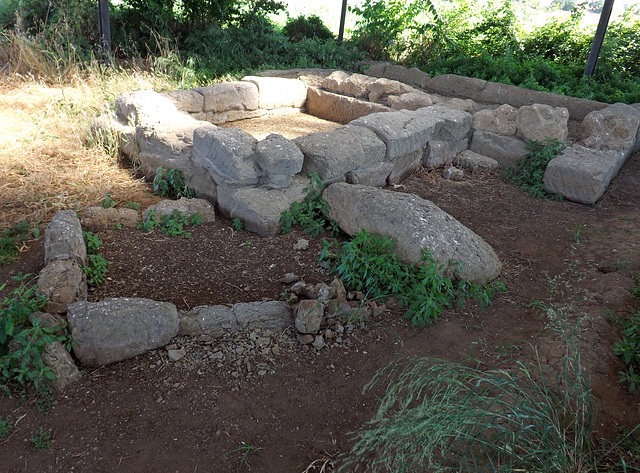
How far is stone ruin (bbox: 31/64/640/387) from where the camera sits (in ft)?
8.99

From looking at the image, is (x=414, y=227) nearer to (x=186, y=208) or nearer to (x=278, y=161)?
(x=278, y=161)

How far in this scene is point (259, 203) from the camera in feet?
12.8

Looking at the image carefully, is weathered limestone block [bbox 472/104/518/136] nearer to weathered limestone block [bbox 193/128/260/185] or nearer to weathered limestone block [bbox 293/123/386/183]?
weathered limestone block [bbox 293/123/386/183]

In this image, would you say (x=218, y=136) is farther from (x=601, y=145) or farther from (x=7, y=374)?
(x=601, y=145)

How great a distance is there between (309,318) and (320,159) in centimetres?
183

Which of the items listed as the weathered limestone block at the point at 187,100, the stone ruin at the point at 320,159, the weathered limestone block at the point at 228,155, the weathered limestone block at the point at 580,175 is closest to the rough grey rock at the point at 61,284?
the stone ruin at the point at 320,159

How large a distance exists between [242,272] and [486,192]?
2.91m

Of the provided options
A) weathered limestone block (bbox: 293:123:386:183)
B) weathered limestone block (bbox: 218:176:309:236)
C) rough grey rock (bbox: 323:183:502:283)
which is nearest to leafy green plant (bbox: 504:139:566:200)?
weathered limestone block (bbox: 293:123:386:183)

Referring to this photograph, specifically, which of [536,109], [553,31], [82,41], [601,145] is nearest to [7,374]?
[536,109]

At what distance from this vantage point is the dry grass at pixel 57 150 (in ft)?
13.5

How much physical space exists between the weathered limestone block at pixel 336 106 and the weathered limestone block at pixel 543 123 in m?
1.77

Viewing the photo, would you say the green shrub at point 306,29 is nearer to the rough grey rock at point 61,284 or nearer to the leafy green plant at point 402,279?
the leafy green plant at point 402,279

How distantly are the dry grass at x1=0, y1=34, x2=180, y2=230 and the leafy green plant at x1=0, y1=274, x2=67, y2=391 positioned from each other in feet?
5.66

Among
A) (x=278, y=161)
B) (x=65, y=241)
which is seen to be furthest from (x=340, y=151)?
(x=65, y=241)
